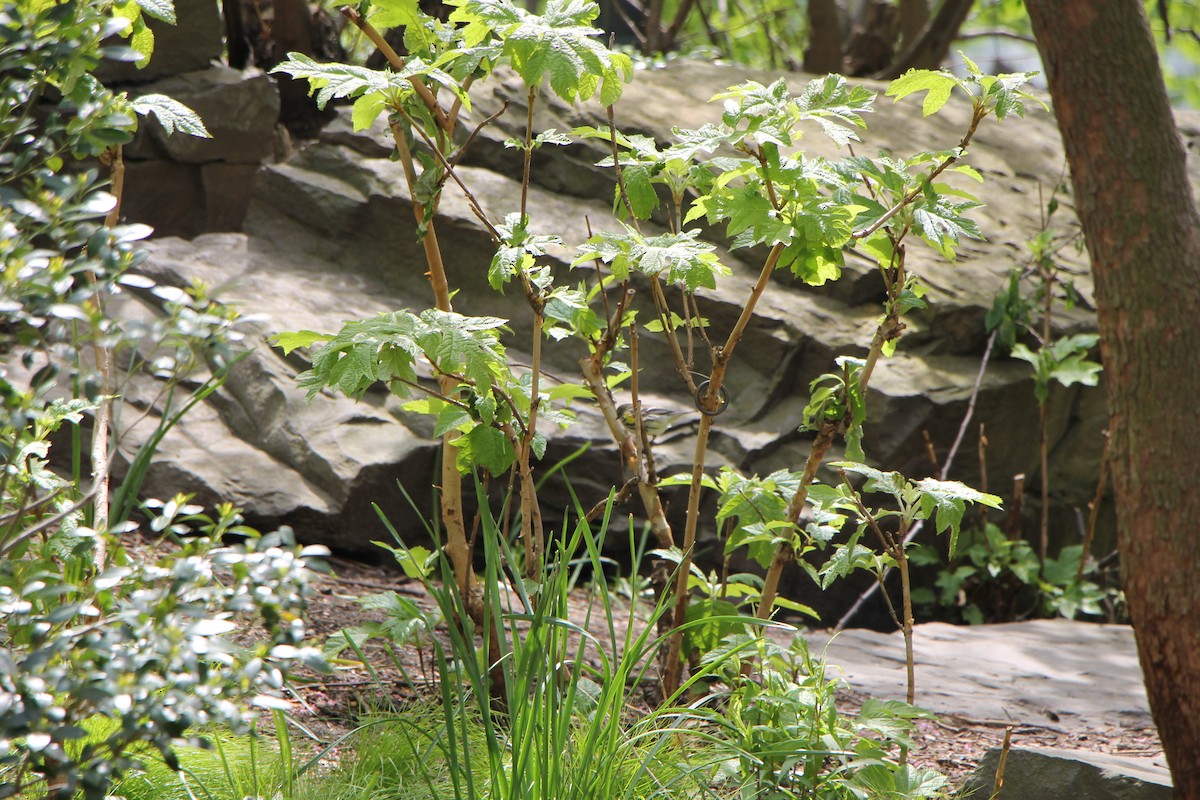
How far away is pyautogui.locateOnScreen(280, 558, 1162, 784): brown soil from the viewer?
288 cm

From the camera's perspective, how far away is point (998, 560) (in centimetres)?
485

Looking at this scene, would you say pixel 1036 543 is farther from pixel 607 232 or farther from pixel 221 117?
pixel 221 117

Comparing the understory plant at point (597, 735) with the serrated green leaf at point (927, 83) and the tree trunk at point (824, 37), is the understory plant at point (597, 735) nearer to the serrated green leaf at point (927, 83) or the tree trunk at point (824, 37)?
the serrated green leaf at point (927, 83)

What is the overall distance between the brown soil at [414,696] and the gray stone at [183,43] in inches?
136

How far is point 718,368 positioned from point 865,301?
259cm

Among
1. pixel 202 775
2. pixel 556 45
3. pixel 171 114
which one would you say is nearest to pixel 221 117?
pixel 171 114

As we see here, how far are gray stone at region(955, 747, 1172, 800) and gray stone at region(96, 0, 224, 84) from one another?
5337 millimetres

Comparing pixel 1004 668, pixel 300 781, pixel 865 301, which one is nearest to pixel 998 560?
pixel 1004 668

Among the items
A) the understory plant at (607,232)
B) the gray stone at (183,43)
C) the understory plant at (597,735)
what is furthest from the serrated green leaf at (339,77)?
the gray stone at (183,43)

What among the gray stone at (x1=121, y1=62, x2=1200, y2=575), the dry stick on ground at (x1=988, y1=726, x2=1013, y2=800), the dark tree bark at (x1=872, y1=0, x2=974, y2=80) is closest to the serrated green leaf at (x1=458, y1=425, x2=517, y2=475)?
the dry stick on ground at (x1=988, y1=726, x2=1013, y2=800)

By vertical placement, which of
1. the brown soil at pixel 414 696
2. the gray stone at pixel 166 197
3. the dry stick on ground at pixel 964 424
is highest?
the gray stone at pixel 166 197

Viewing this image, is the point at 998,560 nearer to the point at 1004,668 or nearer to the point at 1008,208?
the point at 1004,668

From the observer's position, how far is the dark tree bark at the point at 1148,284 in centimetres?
235

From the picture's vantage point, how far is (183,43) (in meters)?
5.79
